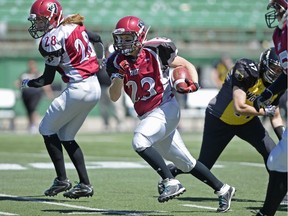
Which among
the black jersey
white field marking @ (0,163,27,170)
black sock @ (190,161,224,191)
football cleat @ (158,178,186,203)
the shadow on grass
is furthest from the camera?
white field marking @ (0,163,27,170)

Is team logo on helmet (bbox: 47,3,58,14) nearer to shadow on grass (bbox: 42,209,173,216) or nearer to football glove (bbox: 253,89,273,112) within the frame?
shadow on grass (bbox: 42,209,173,216)

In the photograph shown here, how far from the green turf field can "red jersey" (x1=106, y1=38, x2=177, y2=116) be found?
95 centimetres

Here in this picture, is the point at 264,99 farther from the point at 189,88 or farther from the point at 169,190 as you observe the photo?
the point at 169,190

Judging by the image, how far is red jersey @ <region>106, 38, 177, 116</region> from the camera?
700 cm

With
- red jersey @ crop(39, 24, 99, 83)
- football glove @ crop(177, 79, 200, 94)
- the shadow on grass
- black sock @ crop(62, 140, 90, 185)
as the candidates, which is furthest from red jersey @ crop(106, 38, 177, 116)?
black sock @ crop(62, 140, 90, 185)

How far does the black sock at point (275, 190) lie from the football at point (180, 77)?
1.25 meters

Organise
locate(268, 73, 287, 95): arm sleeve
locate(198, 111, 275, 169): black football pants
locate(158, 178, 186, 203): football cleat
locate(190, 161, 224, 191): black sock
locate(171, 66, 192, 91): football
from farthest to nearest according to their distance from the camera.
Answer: locate(198, 111, 275, 169): black football pants
locate(190, 161, 224, 191): black sock
locate(171, 66, 192, 91): football
locate(158, 178, 186, 203): football cleat
locate(268, 73, 287, 95): arm sleeve

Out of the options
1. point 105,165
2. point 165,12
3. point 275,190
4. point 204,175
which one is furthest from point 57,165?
point 165,12

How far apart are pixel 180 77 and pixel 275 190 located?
4.65 feet

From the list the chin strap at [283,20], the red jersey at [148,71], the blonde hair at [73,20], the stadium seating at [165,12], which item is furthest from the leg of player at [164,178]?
the stadium seating at [165,12]

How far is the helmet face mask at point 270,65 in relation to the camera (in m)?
7.16

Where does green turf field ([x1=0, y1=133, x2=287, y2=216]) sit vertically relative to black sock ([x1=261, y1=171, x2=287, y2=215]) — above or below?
below

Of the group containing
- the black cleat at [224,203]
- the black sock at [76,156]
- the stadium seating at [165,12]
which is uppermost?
the black sock at [76,156]

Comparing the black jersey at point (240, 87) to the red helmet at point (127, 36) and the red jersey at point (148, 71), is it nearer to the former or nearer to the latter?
the red jersey at point (148, 71)
